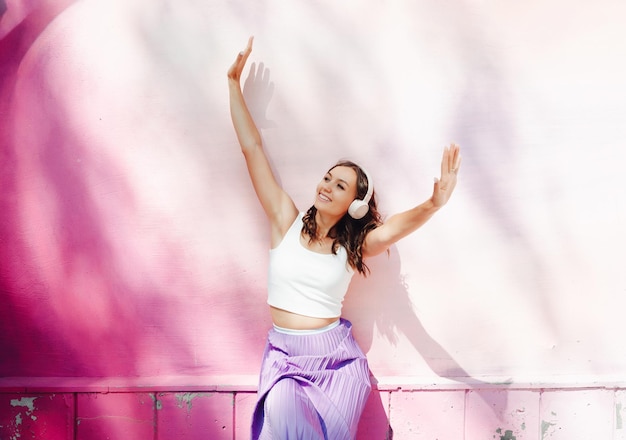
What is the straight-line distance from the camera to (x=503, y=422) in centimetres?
228

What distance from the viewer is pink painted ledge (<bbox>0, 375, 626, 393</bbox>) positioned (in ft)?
7.21

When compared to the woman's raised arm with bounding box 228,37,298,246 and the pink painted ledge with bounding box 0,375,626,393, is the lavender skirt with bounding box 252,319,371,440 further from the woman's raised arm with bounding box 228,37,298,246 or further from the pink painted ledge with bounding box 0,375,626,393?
the woman's raised arm with bounding box 228,37,298,246

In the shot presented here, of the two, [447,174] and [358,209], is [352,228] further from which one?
[447,174]

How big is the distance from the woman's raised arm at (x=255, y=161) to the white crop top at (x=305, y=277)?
0.26ft

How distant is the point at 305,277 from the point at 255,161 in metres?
0.50

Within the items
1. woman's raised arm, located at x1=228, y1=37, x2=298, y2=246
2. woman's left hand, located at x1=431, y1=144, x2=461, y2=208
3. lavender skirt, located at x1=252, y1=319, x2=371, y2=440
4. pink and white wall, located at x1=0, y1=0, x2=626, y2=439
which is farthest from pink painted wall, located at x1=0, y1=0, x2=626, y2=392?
woman's left hand, located at x1=431, y1=144, x2=461, y2=208

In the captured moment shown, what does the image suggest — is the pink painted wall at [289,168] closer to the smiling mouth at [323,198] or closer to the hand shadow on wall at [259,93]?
the hand shadow on wall at [259,93]

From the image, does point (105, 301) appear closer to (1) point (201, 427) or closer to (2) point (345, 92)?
(1) point (201, 427)

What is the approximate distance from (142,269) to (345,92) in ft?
3.73

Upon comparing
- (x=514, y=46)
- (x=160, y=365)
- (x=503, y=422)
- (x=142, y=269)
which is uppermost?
(x=514, y=46)

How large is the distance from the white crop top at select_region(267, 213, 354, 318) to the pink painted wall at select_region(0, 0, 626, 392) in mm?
228

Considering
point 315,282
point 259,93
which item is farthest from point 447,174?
point 259,93

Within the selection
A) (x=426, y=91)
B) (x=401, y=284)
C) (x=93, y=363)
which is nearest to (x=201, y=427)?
(x=93, y=363)

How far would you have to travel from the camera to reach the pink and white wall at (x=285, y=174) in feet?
7.11
